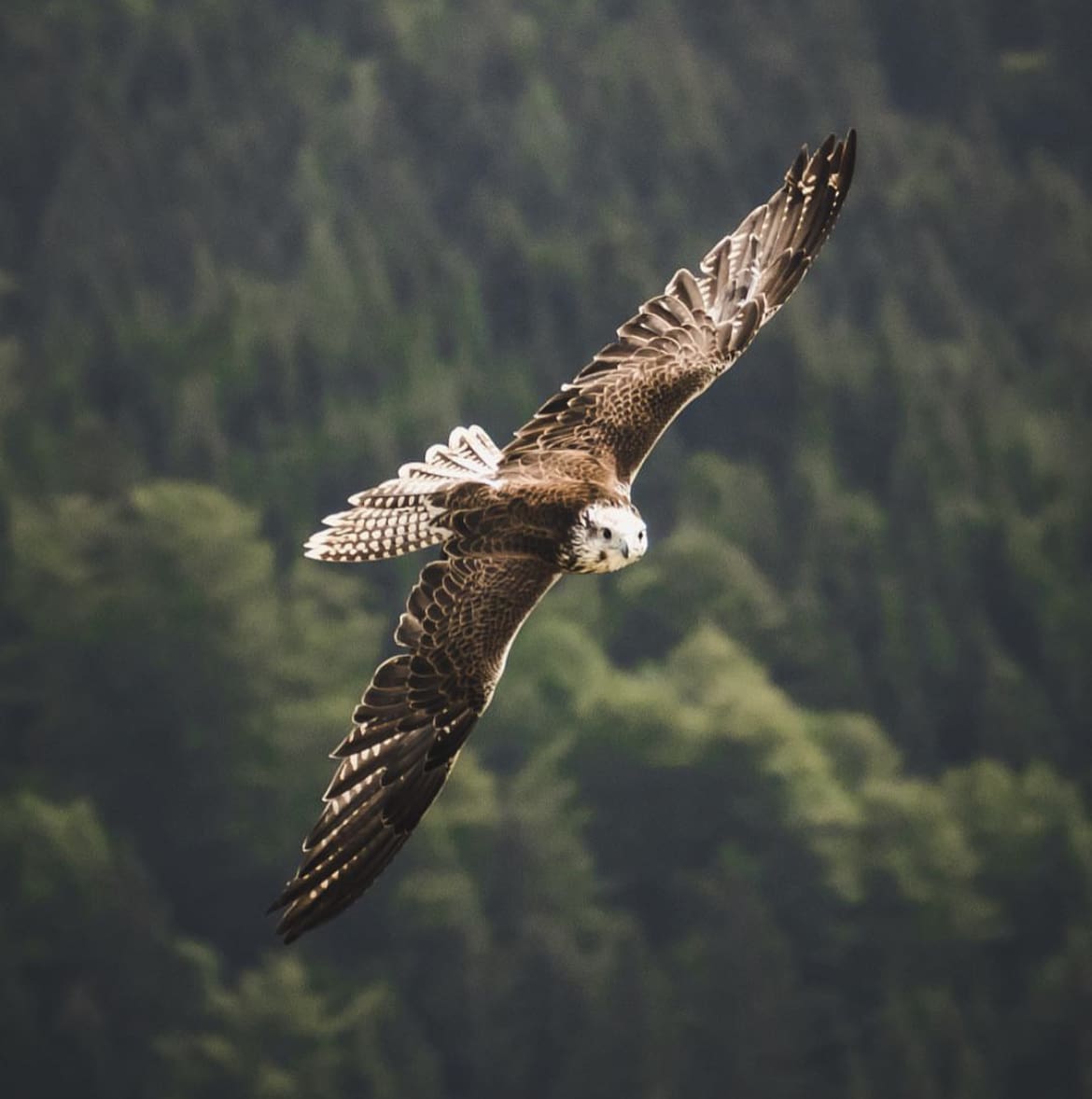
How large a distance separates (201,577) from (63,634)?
5066 millimetres

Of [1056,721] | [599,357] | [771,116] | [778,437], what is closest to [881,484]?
[778,437]

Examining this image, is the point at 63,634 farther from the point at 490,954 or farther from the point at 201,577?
the point at 490,954

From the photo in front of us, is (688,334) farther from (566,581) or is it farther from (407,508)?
(566,581)

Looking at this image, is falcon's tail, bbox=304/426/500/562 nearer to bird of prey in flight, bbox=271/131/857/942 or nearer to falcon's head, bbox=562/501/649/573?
bird of prey in flight, bbox=271/131/857/942

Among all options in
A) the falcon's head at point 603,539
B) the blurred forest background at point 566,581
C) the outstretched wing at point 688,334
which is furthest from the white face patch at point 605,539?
the blurred forest background at point 566,581

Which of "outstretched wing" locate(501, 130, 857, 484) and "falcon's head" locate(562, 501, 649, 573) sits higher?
"outstretched wing" locate(501, 130, 857, 484)

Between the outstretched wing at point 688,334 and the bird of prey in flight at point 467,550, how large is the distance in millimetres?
22

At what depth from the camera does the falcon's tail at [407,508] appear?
1941 centimetres

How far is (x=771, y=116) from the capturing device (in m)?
119

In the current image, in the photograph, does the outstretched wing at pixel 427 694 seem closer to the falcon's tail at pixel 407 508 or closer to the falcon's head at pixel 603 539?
the falcon's head at pixel 603 539

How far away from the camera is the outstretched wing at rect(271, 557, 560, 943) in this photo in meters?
18.6

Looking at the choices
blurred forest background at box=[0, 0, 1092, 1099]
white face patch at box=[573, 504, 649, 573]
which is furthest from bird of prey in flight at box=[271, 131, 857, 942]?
blurred forest background at box=[0, 0, 1092, 1099]

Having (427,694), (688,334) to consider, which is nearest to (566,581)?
(688,334)

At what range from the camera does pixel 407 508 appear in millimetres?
19594
